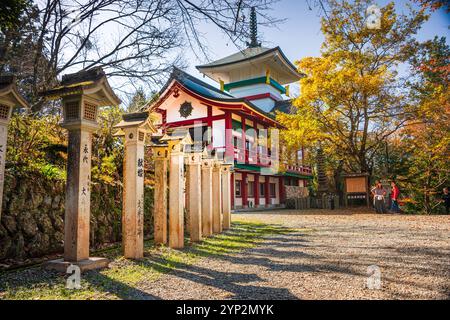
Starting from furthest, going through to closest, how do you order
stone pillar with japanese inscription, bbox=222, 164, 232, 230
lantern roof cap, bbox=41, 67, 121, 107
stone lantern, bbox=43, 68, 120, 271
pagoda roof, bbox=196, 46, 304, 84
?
1. pagoda roof, bbox=196, 46, 304, 84
2. stone pillar with japanese inscription, bbox=222, 164, 232, 230
3. lantern roof cap, bbox=41, 67, 121, 107
4. stone lantern, bbox=43, 68, 120, 271

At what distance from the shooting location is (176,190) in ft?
20.7

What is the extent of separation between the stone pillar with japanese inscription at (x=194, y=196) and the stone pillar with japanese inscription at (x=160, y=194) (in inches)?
32.3

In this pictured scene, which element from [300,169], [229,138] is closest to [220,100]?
[229,138]

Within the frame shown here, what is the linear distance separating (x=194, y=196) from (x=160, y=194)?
1.17 m

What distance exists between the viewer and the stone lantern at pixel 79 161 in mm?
4105

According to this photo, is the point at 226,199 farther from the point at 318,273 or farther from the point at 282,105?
the point at 282,105

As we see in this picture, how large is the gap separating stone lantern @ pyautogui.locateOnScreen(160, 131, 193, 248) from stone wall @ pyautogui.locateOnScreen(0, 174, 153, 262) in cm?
140

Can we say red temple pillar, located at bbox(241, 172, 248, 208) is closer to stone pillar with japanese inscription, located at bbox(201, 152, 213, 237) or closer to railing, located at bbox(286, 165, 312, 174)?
railing, located at bbox(286, 165, 312, 174)

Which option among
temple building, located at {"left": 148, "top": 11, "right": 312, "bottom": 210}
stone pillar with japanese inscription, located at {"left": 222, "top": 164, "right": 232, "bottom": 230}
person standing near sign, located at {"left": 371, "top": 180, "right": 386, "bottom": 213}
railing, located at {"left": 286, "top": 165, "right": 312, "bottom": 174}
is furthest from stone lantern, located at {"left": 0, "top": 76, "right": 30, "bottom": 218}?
railing, located at {"left": 286, "top": 165, "right": 312, "bottom": 174}

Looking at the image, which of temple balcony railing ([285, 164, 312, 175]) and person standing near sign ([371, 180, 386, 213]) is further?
temple balcony railing ([285, 164, 312, 175])

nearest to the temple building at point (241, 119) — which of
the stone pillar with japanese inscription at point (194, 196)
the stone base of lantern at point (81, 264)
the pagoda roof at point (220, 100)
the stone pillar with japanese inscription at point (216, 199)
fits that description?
the pagoda roof at point (220, 100)

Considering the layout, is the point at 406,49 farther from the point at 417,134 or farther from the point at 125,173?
the point at 125,173

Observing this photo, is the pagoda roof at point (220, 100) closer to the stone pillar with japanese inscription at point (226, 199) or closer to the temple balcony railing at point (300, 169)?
the temple balcony railing at point (300, 169)

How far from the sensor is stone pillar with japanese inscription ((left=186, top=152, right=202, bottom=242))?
23.0 ft
